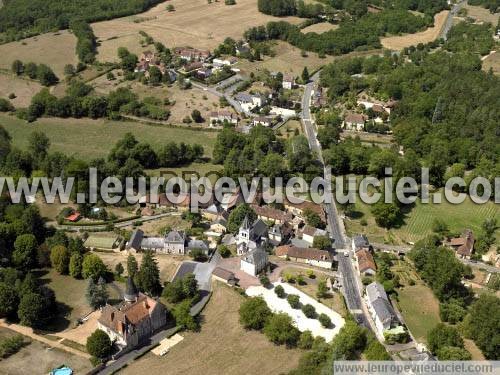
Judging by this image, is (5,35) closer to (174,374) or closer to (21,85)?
(21,85)

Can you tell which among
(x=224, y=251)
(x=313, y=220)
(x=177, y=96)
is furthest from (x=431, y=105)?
(x=224, y=251)

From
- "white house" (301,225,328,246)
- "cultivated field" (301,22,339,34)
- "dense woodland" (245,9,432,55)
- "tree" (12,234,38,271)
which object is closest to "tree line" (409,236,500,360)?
"white house" (301,225,328,246)

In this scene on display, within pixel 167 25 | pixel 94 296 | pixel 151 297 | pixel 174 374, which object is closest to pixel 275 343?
pixel 174 374

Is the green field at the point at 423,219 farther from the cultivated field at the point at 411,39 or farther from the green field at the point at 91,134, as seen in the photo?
the cultivated field at the point at 411,39

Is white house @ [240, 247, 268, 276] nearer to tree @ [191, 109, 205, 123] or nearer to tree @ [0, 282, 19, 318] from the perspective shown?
tree @ [0, 282, 19, 318]

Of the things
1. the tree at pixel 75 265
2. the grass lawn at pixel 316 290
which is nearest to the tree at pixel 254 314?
the grass lawn at pixel 316 290

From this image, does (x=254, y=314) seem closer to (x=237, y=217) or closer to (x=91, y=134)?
(x=237, y=217)
